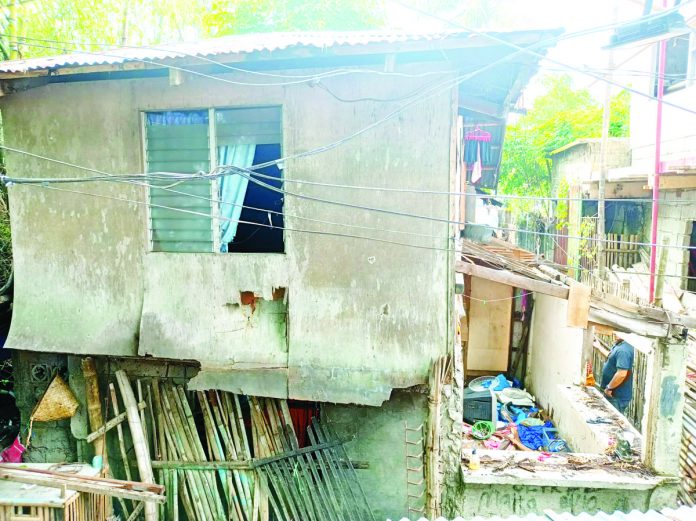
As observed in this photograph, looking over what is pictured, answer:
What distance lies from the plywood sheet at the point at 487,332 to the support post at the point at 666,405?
6.84 metres

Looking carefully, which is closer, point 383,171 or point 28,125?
point 383,171

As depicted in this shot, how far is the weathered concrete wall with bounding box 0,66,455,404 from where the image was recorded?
5688 millimetres

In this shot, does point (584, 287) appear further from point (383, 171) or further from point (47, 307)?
point (47, 307)

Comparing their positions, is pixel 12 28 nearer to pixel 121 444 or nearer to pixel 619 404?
pixel 121 444

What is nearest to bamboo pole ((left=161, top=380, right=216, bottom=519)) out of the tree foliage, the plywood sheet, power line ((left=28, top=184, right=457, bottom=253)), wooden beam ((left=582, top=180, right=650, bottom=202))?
power line ((left=28, top=184, right=457, bottom=253))

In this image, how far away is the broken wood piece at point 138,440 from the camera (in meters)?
6.30

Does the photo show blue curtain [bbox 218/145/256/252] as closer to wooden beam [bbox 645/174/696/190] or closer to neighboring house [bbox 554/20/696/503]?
neighboring house [bbox 554/20/696/503]

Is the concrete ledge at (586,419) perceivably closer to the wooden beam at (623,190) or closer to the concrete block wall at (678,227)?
the concrete block wall at (678,227)

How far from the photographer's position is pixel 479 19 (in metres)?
17.4

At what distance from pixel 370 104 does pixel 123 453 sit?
18.1ft

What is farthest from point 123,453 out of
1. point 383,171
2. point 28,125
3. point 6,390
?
point 383,171

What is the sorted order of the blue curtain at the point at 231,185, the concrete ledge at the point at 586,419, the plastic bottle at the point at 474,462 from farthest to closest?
the concrete ledge at the point at 586,419, the plastic bottle at the point at 474,462, the blue curtain at the point at 231,185

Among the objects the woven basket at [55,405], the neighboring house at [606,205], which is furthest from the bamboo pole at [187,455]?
the neighboring house at [606,205]

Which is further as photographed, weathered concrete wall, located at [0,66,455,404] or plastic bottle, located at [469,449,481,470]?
plastic bottle, located at [469,449,481,470]
